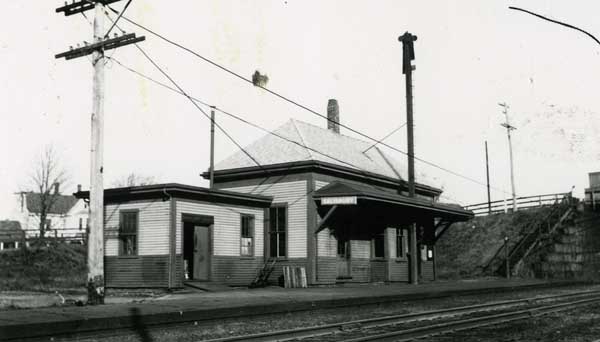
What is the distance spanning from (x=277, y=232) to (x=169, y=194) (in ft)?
17.7

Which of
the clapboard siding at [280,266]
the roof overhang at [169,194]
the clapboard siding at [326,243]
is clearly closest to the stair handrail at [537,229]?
the clapboard siding at [326,243]

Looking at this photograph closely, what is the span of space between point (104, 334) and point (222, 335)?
2.03 m

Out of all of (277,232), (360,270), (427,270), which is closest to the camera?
(277,232)

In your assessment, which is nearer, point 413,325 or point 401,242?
point 413,325

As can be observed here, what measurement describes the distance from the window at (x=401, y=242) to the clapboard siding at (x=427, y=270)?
6.01ft

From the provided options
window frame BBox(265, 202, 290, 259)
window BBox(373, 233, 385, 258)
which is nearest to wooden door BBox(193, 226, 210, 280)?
window frame BBox(265, 202, 290, 259)

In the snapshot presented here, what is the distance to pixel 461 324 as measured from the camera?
12523mm

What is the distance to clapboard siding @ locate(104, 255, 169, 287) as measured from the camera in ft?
64.1

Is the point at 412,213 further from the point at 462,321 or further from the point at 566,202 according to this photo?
the point at 566,202

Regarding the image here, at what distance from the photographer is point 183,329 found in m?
11.8

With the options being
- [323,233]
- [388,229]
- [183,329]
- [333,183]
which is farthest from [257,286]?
[183,329]

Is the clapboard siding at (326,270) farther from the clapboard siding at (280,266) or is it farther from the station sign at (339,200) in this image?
the station sign at (339,200)

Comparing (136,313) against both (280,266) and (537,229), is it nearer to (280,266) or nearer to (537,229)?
(280,266)

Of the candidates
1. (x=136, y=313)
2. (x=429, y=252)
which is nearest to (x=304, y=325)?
(x=136, y=313)
